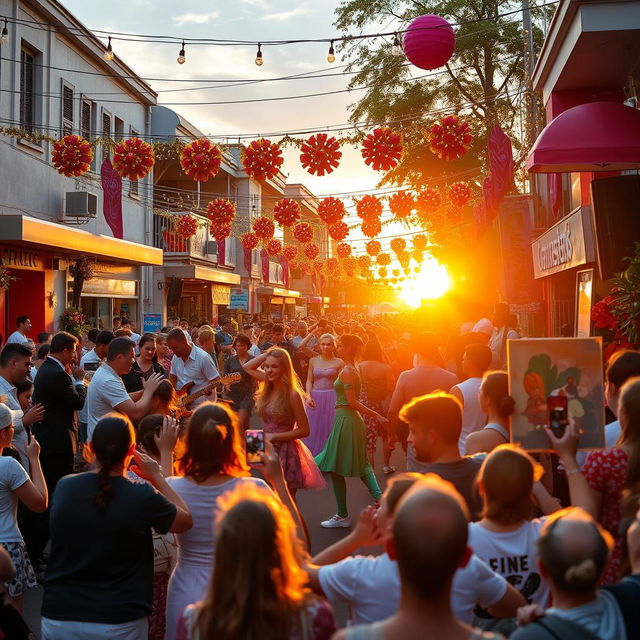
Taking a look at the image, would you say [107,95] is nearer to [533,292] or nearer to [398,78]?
[398,78]

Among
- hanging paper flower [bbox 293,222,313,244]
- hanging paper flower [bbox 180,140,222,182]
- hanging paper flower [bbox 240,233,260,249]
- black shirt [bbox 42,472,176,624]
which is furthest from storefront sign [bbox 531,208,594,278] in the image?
hanging paper flower [bbox 240,233,260,249]

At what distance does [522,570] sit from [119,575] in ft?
5.79

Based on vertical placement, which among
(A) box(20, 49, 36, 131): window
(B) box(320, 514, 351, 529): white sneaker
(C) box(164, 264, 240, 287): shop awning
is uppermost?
(A) box(20, 49, 36, 131): window

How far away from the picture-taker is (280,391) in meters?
7.22

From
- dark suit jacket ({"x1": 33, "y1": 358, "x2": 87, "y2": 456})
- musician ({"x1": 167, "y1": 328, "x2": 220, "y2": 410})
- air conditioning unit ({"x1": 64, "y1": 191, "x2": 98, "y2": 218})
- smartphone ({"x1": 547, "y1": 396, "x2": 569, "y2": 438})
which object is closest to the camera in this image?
smartphone ({"x1": 547, "y1": 396, "x2": 569, "y2": 438})

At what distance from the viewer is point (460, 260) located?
33719 millimetres

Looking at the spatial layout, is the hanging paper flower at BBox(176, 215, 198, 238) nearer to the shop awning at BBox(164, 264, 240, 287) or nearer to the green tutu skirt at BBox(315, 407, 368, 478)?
the shop awning at BBox(164, 264, 240, 287)

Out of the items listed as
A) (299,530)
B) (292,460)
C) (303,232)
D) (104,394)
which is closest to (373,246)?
(303,232)

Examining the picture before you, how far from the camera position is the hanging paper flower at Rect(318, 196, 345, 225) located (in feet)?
70.8

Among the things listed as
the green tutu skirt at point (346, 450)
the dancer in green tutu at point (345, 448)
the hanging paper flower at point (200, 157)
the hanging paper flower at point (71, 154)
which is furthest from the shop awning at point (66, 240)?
the green tutu skirt at point (346, 450)

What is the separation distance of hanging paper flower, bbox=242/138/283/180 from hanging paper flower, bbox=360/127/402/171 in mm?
1689

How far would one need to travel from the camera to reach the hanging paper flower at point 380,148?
14.9 meters

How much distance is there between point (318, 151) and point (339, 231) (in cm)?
1389

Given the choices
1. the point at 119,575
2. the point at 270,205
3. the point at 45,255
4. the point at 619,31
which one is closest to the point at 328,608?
the point at 119,575
